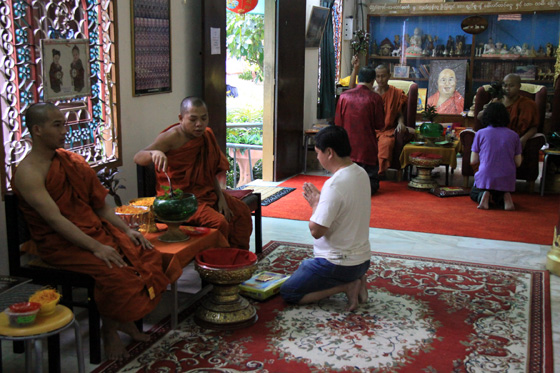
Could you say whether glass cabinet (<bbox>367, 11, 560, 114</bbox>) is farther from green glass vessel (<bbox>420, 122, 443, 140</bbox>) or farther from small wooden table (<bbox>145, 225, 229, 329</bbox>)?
small wooden table (<bbox>145, 225, 229, 329</bbox>)

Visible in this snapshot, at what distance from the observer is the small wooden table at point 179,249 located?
127 inches

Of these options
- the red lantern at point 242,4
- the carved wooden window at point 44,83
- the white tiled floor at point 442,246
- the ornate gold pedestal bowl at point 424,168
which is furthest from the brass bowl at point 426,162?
the carved wooden window at point 44,83

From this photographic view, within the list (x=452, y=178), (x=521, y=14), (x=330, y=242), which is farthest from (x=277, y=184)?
(x=521, y=14)

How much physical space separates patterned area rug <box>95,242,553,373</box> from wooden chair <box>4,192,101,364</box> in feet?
0.54

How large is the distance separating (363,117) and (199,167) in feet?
10.2

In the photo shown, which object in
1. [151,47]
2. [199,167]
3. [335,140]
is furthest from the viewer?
[151,47]

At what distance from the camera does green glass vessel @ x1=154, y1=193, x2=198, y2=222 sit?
3.32 m

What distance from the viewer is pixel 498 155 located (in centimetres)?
615

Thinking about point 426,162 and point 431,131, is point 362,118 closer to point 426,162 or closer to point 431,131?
point 426,162

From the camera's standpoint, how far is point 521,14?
10.0 m

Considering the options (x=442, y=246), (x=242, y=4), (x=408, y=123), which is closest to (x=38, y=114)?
(x=442, y=246)

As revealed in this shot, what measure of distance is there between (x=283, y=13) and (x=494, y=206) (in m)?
3.25

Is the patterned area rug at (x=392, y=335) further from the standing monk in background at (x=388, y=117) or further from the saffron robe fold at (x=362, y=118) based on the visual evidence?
the standing monk in background at (x=388, y=117)

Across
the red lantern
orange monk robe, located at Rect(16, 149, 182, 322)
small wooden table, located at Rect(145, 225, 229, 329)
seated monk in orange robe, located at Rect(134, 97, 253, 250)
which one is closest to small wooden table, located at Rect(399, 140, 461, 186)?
the red lantern
